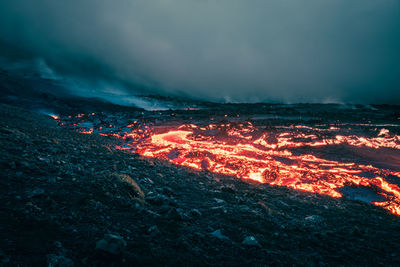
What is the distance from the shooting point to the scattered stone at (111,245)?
6.91ft

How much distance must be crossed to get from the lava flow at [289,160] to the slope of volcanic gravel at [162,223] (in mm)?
1506

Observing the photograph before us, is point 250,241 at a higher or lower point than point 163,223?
lower

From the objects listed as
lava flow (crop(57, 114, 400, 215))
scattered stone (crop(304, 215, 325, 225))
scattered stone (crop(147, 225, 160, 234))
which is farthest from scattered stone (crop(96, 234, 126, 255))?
lava flow (crop(57, 114, 400, 215))

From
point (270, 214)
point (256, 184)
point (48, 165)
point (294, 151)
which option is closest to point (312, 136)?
point (294, 151)

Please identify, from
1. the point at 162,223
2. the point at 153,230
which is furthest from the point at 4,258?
the point at 162,223

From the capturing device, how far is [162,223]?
3.00 metres

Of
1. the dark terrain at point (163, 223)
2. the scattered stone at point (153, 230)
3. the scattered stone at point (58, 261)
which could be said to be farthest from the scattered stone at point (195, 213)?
the scattered stone at point (58, 261)

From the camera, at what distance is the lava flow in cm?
627

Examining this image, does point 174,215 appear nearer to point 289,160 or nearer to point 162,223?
point 162,223

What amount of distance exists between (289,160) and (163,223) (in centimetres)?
777

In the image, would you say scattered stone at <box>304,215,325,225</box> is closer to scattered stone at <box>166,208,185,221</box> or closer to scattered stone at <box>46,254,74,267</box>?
scattered stone at <box>166,208,185,221</box>

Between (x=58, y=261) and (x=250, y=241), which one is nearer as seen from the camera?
(x=58, y=261)

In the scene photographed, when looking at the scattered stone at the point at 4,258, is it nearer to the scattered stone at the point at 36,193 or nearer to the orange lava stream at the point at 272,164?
the scattered stone at the point at 36,193

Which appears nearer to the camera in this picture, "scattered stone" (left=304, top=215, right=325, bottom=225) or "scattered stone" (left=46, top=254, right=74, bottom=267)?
"scattered stone" (left=46, top=254, right=74, bottom=267)
